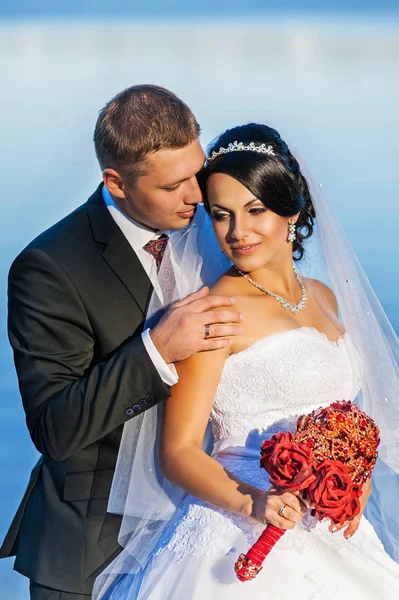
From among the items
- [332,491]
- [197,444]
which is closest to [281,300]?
[197,444]

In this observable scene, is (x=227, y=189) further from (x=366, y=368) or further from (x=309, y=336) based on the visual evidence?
(x=366, y=368)

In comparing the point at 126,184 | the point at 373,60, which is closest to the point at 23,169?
the point at 373,60

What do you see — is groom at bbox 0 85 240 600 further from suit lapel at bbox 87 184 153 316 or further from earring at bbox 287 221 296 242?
earring at bbox 287 221 296 242

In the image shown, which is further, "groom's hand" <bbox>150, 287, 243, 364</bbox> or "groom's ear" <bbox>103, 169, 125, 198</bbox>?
"groom's ear" <bbox>103, 169, 125, 198</bbox>

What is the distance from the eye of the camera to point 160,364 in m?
2.72

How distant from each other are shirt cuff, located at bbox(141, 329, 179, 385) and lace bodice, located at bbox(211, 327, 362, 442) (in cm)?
19

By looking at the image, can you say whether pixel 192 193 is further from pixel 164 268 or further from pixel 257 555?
pixel 257 555

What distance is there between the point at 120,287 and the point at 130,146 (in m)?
0.40

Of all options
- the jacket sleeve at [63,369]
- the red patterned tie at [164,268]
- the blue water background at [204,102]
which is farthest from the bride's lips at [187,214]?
the blue water background at [204,102]

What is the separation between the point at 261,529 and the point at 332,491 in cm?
36

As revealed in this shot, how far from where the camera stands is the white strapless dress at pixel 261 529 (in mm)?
2639

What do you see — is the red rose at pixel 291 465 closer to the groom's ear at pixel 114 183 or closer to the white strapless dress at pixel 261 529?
the white strapless dress at pixel 261 529

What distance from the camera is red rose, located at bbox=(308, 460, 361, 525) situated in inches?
94.6

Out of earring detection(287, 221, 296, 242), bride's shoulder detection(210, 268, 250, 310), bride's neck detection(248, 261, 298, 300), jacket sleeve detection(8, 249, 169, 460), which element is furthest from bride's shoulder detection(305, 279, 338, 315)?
jacket sleeve detection(8, 249, 169, 460)
